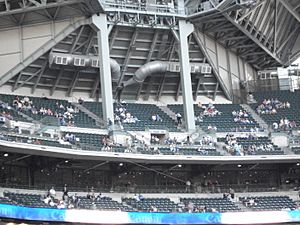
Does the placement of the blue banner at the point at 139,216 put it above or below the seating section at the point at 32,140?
below

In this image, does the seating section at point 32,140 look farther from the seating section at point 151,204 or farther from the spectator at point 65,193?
the seating section at point 151,204

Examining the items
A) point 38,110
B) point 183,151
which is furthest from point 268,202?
point 38,110

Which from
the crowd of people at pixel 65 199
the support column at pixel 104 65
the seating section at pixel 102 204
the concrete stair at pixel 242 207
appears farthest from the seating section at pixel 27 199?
the concrete stair at pixel 242 207

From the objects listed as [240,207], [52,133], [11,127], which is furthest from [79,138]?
[240,207]

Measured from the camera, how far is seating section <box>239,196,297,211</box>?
47500mm

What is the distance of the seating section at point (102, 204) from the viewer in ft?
138

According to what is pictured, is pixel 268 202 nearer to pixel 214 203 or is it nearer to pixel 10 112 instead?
pixel 214 203

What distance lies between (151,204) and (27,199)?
355 inches

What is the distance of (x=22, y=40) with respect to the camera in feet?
163

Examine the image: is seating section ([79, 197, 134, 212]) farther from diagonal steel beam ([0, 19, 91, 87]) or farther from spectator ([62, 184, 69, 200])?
diagonal steel beam ([0, 19, 91, 87])

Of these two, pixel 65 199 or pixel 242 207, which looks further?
pixel 242 207

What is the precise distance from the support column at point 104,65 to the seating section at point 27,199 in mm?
9537

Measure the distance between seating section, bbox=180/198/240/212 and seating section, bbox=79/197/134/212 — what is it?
5.21 m

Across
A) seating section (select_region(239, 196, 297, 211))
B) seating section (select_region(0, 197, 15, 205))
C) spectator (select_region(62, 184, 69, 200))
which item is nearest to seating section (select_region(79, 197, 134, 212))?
spectator (select_region(62, 184, 69, 200))
